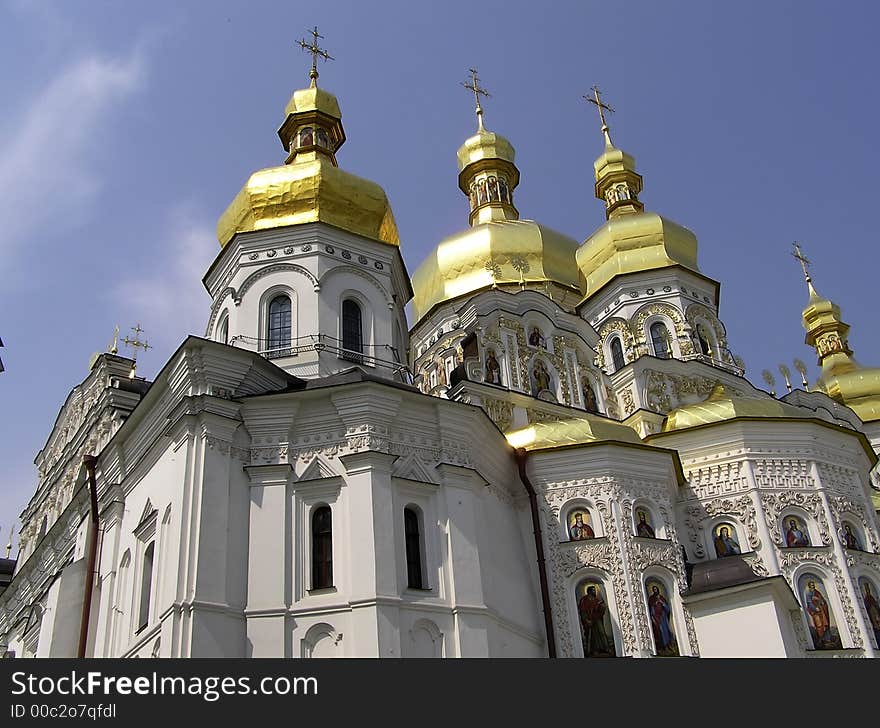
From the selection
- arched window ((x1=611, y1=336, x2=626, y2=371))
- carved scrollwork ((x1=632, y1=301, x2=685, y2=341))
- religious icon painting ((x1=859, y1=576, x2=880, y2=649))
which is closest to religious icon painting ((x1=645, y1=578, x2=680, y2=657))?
religious icon painting ((x1=859, y1=576, x2=880, y2=649))

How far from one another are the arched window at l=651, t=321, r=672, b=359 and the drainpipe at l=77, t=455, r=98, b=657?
14539 mm

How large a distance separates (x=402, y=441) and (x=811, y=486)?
779 cm

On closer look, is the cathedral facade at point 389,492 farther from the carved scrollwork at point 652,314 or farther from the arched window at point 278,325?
the carved scrollwork at point 652,314

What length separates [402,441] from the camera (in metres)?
14.5

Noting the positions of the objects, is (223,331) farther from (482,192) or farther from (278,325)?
(482,192)

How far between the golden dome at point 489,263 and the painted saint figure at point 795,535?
37.6 feet

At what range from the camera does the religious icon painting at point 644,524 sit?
53.1 feet

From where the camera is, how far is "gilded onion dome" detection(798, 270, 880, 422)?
32375mm

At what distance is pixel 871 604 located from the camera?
53.9 feet

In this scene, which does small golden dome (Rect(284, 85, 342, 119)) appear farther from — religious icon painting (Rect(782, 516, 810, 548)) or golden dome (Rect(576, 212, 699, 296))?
religious icon painting (Rect(782, 516, 810, 548))

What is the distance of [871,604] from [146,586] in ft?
38.6
